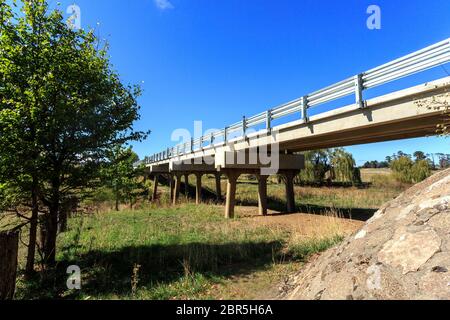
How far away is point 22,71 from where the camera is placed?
6777mm

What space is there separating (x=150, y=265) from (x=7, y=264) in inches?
131

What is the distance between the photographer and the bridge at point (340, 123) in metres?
7.72

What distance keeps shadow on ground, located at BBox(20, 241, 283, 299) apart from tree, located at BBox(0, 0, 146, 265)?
132 cm

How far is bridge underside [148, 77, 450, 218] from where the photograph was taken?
7.98m

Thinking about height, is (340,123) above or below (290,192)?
above

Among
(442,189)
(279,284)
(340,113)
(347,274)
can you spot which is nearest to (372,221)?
(442,189)

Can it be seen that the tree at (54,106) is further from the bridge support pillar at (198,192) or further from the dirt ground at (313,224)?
→ the bridge support pillar at (198,192)

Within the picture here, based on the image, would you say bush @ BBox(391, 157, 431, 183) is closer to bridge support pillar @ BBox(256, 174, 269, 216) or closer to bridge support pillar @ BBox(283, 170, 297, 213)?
bridge support pillar @ BBox(283, 170, 297, 213)

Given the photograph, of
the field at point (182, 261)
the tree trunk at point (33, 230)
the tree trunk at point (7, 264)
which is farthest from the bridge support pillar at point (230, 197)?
the tree trunk at point (7, 264)

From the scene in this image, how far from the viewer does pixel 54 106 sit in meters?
7.11

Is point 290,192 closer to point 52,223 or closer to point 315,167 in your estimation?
point 52,223

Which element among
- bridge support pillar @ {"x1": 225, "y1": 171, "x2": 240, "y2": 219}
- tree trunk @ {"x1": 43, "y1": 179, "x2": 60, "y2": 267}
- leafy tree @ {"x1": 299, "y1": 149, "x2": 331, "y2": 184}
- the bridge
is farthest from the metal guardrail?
leafy tree @ {"x1": 299, "y1": 149, "x2": 331, "y2": 184}

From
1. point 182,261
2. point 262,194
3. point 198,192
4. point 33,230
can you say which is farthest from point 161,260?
point 198,192

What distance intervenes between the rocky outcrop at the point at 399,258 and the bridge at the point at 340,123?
8.57 ft
